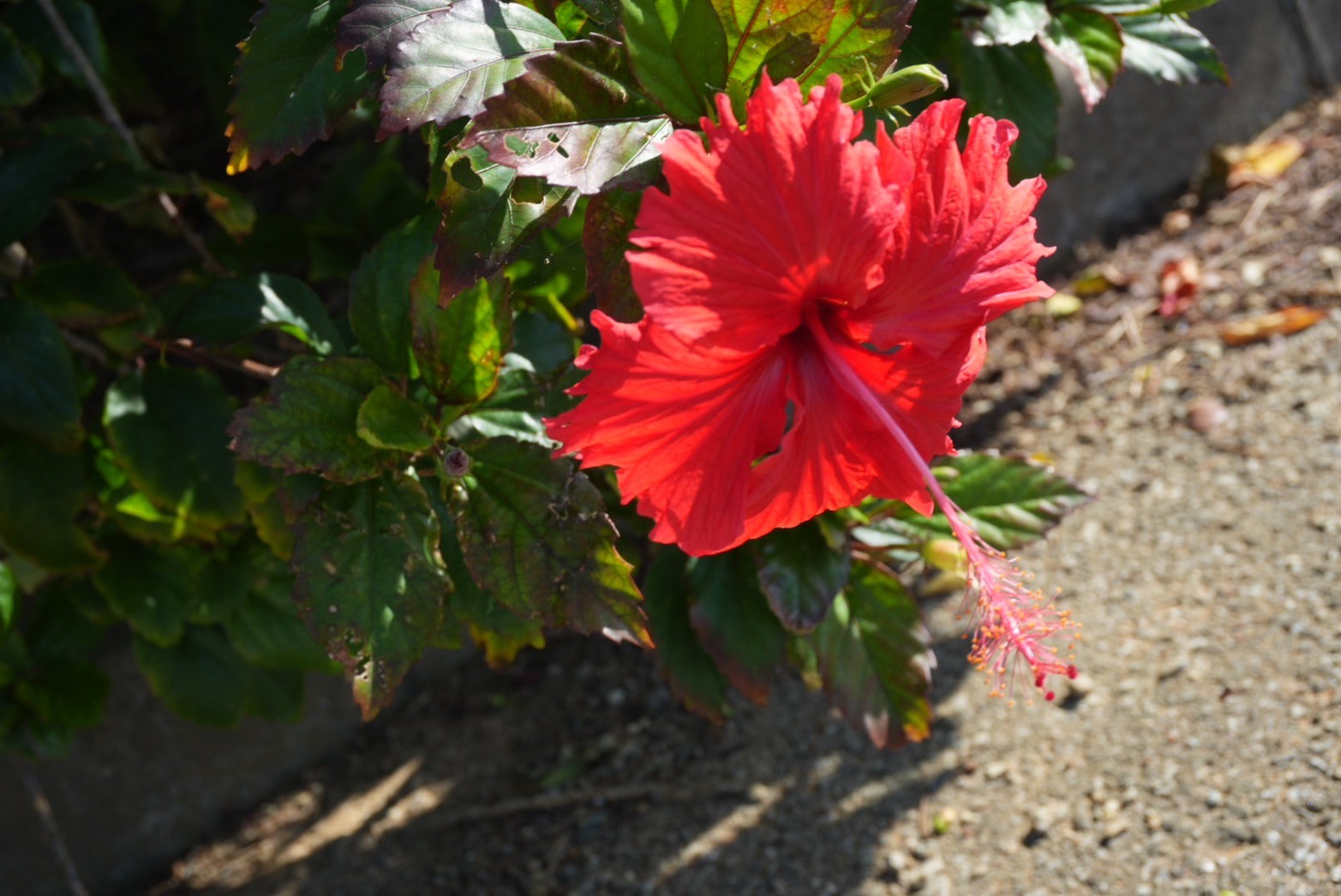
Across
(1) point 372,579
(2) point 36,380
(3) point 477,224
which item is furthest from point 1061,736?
(2) point 36,380

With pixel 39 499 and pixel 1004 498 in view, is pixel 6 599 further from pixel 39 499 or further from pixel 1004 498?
pixel 1004 498

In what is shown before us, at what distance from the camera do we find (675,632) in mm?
1398

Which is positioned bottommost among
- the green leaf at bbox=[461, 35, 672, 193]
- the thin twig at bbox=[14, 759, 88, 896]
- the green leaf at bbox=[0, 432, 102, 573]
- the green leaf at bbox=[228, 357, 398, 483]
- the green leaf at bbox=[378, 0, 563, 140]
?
the thin twig at bbox=[14, 759, 88, 896]

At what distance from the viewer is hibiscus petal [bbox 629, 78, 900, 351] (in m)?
0.67

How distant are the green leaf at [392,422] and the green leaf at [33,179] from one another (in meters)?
0.55

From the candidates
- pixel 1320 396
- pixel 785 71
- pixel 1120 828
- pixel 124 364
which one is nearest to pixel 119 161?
pixel 124 364

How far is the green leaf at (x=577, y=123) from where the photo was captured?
2.56 ft

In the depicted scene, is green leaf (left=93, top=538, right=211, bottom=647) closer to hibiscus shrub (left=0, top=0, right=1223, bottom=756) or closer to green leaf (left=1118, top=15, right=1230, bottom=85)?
hibiscus shrub (left=0, top=0, right=1223, bottom=756)

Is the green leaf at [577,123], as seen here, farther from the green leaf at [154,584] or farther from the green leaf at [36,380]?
the green leaf at [154,584]

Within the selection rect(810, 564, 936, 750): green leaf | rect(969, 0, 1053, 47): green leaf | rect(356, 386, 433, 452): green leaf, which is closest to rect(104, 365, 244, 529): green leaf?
rect(356, 386, 433, 452): green leaf

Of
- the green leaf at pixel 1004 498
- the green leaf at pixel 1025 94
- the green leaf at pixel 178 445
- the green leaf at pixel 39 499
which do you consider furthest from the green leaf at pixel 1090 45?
the green leaf at pixel 39 499

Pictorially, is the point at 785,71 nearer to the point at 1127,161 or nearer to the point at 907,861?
the point at 907,861

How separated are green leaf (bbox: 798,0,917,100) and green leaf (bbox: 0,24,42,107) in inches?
42.6

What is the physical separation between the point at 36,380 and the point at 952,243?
102cm
